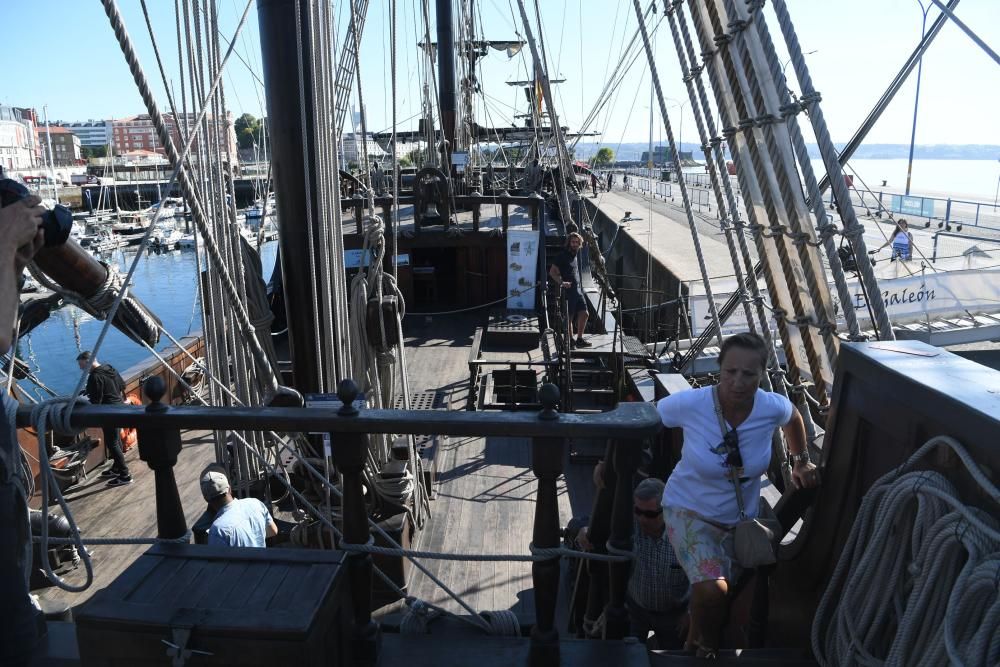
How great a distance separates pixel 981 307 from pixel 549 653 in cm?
1182

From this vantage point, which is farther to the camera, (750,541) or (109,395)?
(109,395)

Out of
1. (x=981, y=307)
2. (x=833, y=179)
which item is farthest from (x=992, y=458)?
(x=981, y=307)

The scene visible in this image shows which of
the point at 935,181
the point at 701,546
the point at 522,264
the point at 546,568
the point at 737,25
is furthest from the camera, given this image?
the point at 935,181

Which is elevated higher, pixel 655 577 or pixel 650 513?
pixel 650 513

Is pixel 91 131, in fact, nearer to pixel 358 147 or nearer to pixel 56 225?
pixel 358 147

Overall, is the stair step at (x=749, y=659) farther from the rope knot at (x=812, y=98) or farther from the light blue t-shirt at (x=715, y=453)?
the rope knot at (x=812, y=98)

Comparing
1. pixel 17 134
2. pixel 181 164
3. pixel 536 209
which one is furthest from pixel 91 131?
pixel 181 164

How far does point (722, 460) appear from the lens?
213 centimetres

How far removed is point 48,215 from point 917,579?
213 cm

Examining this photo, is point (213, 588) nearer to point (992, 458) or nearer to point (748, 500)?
point (748, 500)

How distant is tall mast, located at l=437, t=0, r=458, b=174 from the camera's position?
17031 mm

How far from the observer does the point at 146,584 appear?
1.63m

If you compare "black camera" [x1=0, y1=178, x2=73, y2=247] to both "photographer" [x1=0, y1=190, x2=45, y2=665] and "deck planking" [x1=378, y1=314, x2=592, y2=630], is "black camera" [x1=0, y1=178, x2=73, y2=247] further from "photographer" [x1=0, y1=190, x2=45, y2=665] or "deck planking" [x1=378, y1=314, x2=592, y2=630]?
"deck planking" [x1=378, y1=314, x2=592, y2=630]

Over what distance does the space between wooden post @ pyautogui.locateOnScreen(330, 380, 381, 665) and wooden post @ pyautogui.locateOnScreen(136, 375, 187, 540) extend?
1.35ft
